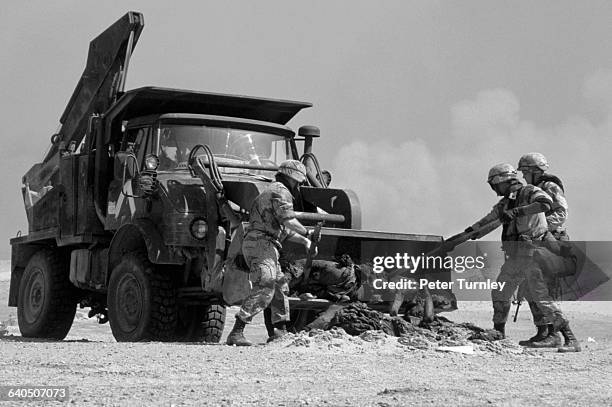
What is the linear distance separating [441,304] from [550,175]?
1.82 metres

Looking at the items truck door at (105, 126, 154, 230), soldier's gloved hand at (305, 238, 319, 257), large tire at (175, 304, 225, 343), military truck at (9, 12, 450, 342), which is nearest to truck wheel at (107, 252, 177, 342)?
military truck at (9, 12, 450, 342)

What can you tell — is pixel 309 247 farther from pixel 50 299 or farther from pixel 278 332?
pixel 50 299

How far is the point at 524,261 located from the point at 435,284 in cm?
118

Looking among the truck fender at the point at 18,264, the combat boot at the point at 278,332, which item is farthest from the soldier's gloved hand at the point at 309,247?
the truck fender at the point at 18,264

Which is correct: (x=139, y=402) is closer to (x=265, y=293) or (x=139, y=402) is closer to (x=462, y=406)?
(x=462, y=406)

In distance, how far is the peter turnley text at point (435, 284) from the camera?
38.4 ft

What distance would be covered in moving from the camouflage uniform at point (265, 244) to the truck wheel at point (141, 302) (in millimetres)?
1510

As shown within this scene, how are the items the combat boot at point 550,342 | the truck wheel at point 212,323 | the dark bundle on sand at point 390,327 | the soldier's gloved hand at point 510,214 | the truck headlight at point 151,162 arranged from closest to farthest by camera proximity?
the dark bundle on sand at point 390,327, the soldier's gloved hand at point 510,214, the combat boot at point 550,342, the truck headlight at point 151,162, the truck wheel at point 212,323

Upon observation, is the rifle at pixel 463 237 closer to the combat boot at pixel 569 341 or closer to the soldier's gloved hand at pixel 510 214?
the soldier's gloved hand at pixel 510 214

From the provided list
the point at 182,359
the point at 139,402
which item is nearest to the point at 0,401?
the point at 139,402

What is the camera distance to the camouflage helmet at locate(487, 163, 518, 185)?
11523mm

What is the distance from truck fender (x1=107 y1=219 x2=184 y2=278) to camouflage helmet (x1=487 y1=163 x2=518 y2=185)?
343cm

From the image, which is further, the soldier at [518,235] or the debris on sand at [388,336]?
the soldier at [518,235]

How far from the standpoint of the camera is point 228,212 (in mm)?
11211
